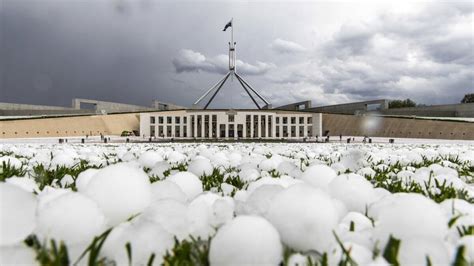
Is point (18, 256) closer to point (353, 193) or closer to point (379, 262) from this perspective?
point (379, 262)

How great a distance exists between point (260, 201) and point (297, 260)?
1.16 feet

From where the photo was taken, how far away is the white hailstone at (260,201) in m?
1.22

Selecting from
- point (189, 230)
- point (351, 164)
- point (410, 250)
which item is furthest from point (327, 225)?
point (351, 164)

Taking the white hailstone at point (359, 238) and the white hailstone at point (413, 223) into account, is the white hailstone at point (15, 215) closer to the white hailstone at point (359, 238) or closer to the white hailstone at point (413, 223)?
the white hailstone at point (359, 238)

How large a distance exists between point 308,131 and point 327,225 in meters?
62.6

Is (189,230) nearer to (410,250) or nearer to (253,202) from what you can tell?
(253,202)

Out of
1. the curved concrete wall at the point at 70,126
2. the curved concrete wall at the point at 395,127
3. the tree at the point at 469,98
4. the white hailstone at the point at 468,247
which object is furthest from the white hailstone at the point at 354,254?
the tree at the point at 469,98

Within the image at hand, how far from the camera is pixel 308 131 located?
204 ft

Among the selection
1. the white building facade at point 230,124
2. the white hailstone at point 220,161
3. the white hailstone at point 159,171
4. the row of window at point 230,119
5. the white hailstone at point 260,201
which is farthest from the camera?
the row of window at point 230,119

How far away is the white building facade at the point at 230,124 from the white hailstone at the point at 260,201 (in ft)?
189

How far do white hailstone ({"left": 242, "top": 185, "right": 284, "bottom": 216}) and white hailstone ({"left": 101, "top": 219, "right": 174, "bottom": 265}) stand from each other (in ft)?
1.10

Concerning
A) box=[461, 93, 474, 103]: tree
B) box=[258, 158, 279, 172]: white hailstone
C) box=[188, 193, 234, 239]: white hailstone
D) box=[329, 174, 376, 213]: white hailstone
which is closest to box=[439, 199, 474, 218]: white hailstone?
box=[329, 174, 376, 213]: white hailstone

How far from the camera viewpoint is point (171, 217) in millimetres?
1104

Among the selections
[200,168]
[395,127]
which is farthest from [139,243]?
[395,127]
